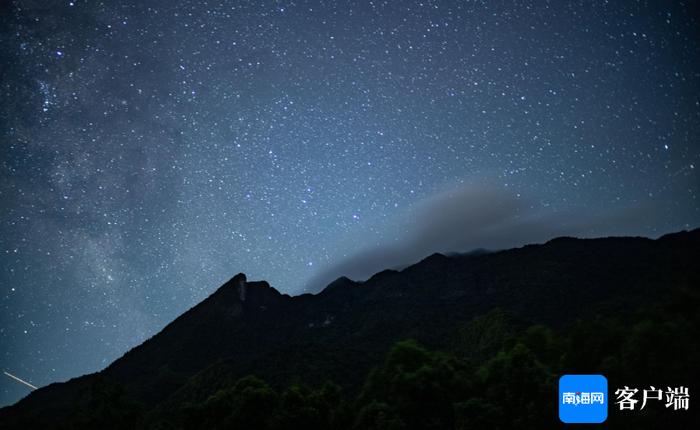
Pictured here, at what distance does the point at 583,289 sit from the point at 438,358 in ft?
185

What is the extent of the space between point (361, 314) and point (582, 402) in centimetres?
8847

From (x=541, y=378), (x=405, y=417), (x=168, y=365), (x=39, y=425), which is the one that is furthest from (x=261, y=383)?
(x=168, y=365)

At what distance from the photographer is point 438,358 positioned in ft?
86.7

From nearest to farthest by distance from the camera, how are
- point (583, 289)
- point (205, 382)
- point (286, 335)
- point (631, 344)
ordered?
point (631, 344) → point (205, 382) → point (583, 289) → point (286, 335)

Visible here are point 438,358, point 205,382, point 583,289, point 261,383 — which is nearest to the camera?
point 261,383

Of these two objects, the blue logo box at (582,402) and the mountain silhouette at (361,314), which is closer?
the blue logo box at (582,402)

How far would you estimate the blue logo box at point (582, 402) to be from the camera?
12.4m

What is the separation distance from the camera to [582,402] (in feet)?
41.2

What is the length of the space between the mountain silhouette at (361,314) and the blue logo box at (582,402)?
37.6m

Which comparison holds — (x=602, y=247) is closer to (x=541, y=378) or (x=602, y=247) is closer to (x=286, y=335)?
(x=286, y=335)

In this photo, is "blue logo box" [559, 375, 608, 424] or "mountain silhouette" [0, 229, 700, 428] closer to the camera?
"blue logo box" [559, 375, 608, 424]

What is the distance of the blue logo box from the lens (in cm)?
1238

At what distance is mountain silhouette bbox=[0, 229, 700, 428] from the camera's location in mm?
55438

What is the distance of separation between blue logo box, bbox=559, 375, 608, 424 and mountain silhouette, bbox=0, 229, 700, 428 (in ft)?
123
